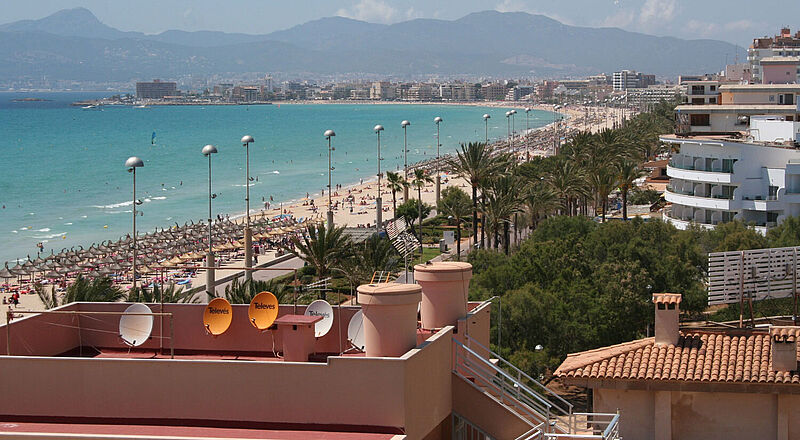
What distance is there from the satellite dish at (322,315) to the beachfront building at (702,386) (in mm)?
5086

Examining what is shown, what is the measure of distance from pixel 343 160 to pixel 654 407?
443ft

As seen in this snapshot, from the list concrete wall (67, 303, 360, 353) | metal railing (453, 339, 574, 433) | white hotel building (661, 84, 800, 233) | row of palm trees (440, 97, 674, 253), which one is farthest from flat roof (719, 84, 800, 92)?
concrete wall (67, 303, 360, 353)

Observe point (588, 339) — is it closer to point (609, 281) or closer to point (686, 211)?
point (609, 281)

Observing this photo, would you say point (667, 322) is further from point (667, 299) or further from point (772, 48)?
point (772, 48)

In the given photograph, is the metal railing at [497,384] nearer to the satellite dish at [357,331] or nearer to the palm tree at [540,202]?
the satellite dish at [357,331]

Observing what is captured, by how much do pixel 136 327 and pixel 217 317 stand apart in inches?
50.6

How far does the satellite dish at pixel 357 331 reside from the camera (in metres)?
12.6

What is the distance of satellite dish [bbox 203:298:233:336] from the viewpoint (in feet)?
44.4

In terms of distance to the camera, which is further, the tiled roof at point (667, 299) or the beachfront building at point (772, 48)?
the beachfront building at point (772, 48)

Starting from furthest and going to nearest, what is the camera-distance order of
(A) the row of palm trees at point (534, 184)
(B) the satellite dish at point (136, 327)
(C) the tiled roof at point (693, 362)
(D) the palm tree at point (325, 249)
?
(A) the row of palm trees at point (534, 184) → (D) the palm tree at point (325, 249) → (C) the tiled roof at point (693, 362) → (B) the satellite dish at point (136, 327)

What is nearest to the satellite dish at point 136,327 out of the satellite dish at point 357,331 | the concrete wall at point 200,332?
the concrete wall at point 200,332

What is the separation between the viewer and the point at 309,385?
37.3 ft

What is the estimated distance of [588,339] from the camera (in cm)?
2698

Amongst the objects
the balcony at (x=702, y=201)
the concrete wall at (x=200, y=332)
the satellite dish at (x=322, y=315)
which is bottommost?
the balcony at (x=702, y=201)
